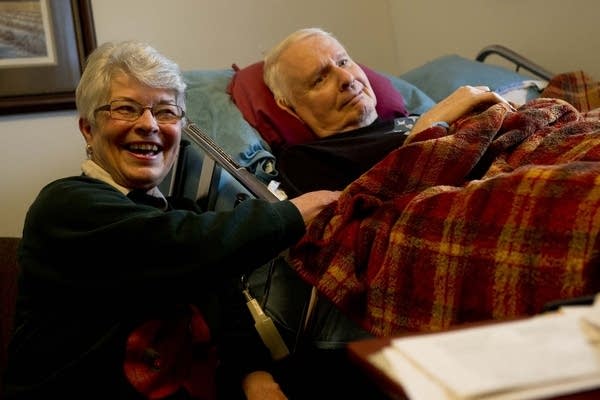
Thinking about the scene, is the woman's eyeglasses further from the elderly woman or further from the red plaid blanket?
the red plaid blanket

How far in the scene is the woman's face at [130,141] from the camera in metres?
1.18

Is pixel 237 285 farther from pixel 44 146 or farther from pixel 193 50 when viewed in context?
pixel 193 50

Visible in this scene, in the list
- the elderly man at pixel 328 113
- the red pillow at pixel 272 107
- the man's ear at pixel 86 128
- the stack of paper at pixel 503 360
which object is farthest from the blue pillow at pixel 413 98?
the stack of paper at pixel 503 360

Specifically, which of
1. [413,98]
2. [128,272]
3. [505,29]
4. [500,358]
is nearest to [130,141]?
[128,272]

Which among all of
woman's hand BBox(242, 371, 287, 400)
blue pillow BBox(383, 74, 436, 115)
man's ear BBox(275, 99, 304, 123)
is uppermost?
man's ear BBox(275, 99, 304, 123)

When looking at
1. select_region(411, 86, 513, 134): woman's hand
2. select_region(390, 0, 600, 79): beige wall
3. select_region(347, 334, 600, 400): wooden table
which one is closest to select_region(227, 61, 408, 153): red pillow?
select_region(411, 86, 513, 134): woman's hand

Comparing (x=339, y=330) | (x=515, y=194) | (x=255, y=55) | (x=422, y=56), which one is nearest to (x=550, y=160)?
(x=515, y=194)

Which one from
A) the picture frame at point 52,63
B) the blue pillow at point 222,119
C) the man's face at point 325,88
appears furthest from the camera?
the picture frame at point 52,63

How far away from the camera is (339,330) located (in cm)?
113

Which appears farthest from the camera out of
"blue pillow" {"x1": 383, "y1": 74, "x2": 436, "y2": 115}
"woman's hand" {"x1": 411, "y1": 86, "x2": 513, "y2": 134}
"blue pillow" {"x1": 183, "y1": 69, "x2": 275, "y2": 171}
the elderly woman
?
"blue pillow" {"x1": 383, "y1": 74, "x2": 436, "y2": 115}

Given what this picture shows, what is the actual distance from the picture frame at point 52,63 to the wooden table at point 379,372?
1.67 m

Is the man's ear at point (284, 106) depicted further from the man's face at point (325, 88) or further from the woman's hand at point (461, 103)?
the woman's hand at point (461, 103)

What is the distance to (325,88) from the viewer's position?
1.69 metres

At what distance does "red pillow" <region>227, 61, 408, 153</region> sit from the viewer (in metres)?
1.71
